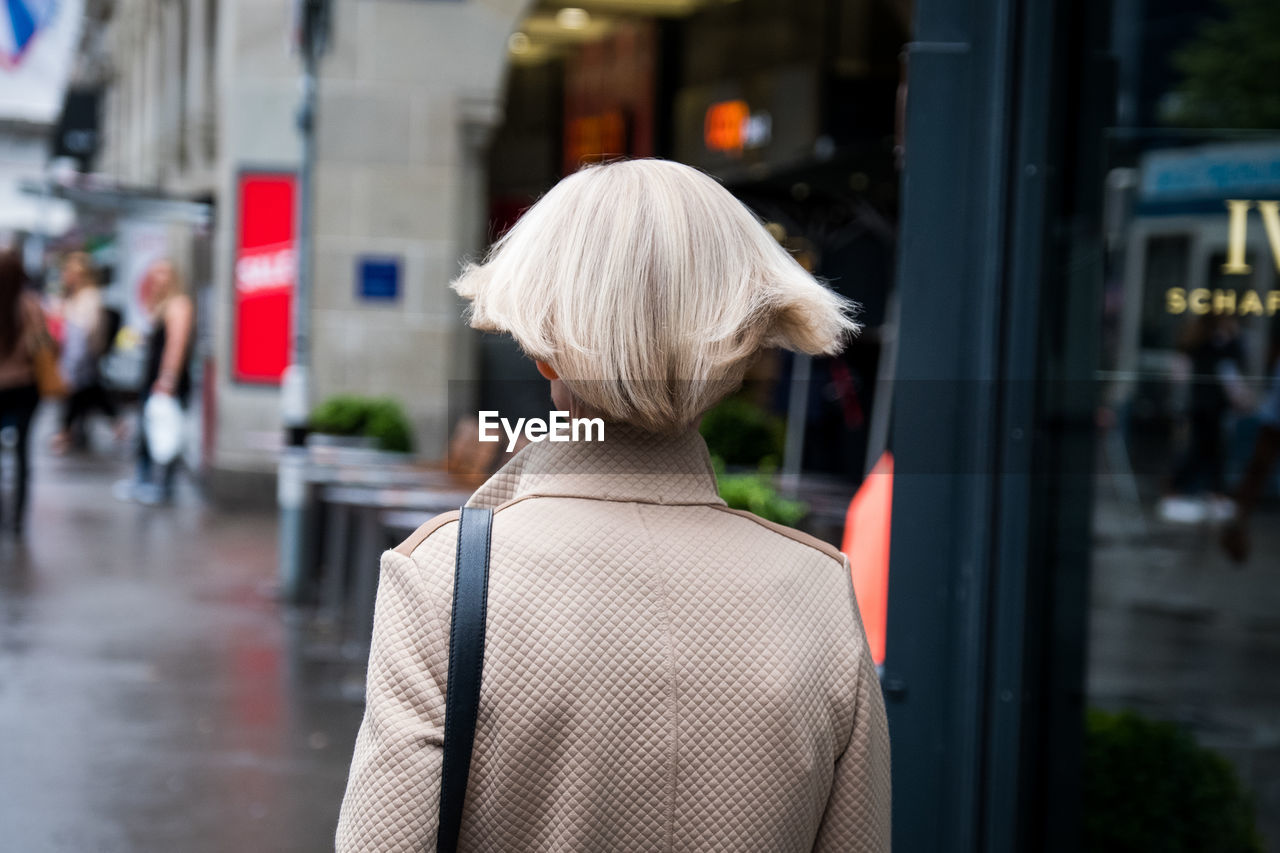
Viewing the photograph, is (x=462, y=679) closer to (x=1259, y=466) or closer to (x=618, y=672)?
(x=618, y=672)

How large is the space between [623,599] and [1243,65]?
266 inches

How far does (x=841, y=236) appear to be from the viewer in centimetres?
909

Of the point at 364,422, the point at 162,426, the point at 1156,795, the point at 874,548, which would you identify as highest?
the point at 874,548

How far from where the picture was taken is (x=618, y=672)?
1.55m

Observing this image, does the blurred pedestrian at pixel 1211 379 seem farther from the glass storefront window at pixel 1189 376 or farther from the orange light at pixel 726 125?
the orange light at pixel 726 125

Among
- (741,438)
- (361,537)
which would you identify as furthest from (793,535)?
(741,438)

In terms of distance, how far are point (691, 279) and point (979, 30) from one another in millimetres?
1968

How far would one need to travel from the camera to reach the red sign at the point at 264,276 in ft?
42.8

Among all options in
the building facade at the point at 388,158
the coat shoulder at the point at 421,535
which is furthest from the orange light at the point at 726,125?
the coat shoulder at the point at 421,535

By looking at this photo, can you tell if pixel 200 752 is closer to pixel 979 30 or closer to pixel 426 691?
pixel 979 30

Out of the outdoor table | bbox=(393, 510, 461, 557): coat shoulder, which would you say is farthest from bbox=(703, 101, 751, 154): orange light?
bbox=(393, 510, 461, 557): coat shoulder

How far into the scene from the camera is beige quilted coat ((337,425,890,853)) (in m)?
1.53

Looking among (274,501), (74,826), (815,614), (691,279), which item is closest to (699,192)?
(691,279)

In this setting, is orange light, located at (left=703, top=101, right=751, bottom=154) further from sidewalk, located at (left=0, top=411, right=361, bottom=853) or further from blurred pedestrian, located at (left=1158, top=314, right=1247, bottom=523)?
blurred pedestrian, located at (left=1158, top=314, right=1247, bottom=523)
